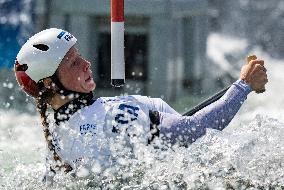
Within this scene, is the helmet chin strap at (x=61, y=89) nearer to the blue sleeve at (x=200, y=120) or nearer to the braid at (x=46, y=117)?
the braid at (x=46, y=117)

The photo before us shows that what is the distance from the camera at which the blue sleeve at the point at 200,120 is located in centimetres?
411

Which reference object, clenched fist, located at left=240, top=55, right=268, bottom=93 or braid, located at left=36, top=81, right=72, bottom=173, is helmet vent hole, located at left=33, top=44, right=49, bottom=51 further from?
clenched fist, located at left=240, top=55, right=268, bottom=93

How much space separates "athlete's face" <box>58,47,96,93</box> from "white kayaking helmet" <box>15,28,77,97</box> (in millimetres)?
36

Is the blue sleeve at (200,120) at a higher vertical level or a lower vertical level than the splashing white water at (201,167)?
higher

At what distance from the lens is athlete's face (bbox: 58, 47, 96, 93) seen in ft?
13.6

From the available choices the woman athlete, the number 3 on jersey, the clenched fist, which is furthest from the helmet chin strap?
the clenched fist

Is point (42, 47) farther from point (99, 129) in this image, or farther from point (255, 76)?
point (255, 76)

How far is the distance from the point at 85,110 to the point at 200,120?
563 millimetres

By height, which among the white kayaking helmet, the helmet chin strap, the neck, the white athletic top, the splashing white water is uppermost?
the white kayaking helmet

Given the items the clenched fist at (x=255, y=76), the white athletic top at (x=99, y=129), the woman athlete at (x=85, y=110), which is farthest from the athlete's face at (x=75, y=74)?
the clenched fist at (x=255, y=76)

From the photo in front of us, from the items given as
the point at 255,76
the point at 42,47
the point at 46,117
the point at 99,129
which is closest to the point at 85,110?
the point at 99,129

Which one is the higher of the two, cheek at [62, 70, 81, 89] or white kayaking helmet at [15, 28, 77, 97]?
white kayaking helmet at [15, 28, 77, 97]

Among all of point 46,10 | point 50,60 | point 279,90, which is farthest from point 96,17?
point 50,60

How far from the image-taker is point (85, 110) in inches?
161
